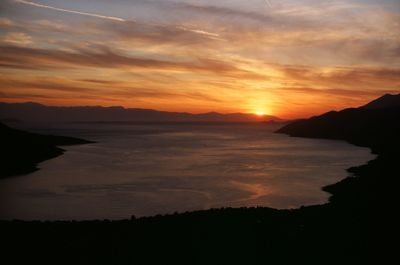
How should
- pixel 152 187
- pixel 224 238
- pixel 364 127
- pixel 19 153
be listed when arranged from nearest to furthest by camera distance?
pixel 224 238 < pixel 152 187 < pixel 19 153 < pixel 364 127

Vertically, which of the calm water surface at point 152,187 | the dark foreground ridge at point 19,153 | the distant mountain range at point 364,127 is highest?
the distant mountain range at point 364,127

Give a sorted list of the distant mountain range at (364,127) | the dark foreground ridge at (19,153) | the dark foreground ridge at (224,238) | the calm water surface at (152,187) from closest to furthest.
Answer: the dark foreground ridge at (224,238)
the calm water surface at (152,187)
the dark foreground ridge at (19,153)
the distant mountain range at (364,127)

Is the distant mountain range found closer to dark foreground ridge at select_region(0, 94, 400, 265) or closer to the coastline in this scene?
dark foreground ridge at select_region(0, 94, 400, 265)

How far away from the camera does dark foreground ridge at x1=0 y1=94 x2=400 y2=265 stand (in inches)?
736

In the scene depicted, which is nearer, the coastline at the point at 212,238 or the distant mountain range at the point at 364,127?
the coastline at the point at 212,238

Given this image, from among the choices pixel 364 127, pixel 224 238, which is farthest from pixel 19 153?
pixel 364 127

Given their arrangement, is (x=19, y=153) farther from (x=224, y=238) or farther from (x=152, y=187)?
(x=224, y=238)

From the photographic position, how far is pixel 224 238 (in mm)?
21484

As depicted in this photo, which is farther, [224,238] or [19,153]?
[19,153]

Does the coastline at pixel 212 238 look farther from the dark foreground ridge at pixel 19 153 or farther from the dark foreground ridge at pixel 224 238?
the dark foreground ridge at pixel 19 153

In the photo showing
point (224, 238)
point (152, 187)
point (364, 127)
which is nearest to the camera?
point (224, 238)

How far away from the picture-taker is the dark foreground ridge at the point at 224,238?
18.7m

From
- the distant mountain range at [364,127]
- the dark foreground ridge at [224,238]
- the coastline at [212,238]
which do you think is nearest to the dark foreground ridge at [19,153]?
the dark foreground ridge at [224,238]

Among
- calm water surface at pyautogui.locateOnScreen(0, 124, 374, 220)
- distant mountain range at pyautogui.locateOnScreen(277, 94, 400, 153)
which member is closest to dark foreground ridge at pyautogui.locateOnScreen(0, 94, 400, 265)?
calm water surface at pyautogui.locateOnScreen(0, 124, 374, 220)
